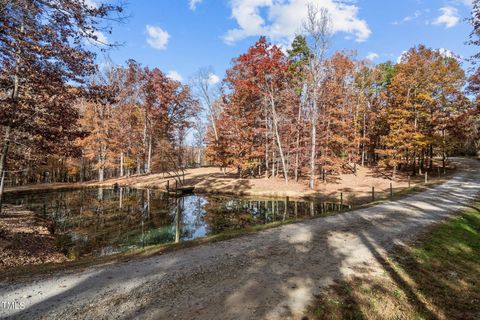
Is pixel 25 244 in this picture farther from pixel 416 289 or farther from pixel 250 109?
pixel 250 109

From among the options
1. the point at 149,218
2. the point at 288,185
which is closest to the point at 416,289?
the point at 149,218

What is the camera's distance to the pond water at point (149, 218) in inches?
443

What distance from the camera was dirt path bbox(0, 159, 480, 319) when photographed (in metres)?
4.22

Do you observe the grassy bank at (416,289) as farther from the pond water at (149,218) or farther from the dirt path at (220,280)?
the pond water at (149,218)

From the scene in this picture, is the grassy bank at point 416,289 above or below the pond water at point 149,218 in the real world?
above

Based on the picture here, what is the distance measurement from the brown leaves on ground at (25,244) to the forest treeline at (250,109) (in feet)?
8.88

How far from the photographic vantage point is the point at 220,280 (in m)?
5.34

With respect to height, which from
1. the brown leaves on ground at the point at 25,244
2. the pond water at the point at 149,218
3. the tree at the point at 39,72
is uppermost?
the tree at the point at 39,72

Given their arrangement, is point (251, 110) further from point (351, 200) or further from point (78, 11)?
point (78, 11)

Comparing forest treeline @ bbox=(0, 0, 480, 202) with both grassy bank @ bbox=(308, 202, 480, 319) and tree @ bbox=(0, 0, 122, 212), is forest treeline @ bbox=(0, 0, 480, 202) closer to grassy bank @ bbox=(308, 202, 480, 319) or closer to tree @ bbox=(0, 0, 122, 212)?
tree @ bbox=(0, 0, 122, 212)

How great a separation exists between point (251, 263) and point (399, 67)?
3211 centimetres

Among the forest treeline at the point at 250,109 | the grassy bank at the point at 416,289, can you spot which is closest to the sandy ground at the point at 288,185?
the forest treeline at the point at 250,109

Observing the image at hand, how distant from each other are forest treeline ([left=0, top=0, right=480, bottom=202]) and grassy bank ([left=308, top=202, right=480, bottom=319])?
24.5 ft

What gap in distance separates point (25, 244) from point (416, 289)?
12.6 meters
